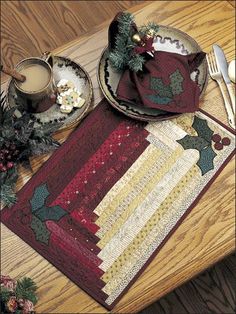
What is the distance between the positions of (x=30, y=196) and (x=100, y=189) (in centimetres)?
14

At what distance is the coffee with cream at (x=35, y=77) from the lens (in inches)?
39.6

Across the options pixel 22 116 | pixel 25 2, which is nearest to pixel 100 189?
pixel 22 116

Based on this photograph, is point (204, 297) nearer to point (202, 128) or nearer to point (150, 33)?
point (202, 128)

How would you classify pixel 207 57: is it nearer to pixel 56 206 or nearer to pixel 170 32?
pixel 170 32

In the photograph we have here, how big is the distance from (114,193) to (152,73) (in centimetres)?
25

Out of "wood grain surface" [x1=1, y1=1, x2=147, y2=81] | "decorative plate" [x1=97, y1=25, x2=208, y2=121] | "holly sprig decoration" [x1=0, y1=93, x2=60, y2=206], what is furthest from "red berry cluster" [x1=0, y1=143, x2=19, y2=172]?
"wood grain surface" [x1=1, y1=1, x2=147, y2=81]

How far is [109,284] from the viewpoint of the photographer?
0.98 meters

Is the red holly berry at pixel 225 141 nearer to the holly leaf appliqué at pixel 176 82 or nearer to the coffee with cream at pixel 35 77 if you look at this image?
the holly leaf appliqué at pixel 176 82

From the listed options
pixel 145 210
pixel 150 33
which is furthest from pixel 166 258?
pixel 150 33

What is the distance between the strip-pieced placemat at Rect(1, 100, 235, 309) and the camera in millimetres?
993

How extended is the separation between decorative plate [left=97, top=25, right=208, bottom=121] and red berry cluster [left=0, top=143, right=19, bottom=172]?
8.6 inches

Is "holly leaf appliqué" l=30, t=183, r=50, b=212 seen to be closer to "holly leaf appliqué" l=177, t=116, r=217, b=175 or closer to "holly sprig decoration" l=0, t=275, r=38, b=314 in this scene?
"holly sprig decoration" l=0, t=275, r=38, b=314

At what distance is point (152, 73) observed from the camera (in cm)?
105

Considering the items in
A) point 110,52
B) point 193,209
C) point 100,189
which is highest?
point 110,52
